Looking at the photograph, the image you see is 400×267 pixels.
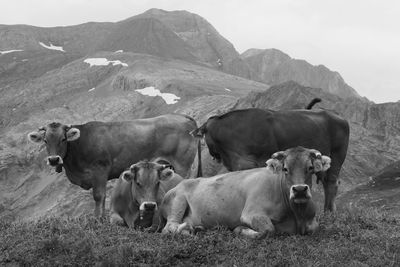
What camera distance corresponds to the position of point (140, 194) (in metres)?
14.0

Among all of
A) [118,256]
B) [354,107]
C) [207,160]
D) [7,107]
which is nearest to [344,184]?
[207,160]

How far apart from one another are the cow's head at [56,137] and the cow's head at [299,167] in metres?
7.56

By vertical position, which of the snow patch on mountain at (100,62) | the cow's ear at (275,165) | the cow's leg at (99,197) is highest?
the cow's ear at (275,165)

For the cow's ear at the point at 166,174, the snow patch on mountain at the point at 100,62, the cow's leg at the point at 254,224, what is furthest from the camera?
the snow patch on mountain at the point at 100,62

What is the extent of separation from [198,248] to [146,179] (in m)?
3.35

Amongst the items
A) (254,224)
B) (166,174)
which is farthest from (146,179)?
(254,224)

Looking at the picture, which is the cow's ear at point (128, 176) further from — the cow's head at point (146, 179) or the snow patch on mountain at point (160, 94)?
the snow patch on mountain at point (160, 94)

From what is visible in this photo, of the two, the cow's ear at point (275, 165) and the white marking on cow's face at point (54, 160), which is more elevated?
the cow's ear at point (275, 165)

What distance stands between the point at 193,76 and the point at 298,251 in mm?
77934

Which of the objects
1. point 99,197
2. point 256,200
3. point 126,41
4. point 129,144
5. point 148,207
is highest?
point 256,200

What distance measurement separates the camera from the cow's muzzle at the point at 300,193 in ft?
37.3

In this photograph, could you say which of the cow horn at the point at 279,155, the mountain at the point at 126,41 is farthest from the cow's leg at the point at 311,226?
the mountain at the point at 126,41

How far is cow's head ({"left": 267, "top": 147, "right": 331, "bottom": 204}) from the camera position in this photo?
11.5 meters

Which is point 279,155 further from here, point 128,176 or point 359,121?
point 359,121
